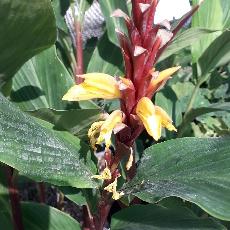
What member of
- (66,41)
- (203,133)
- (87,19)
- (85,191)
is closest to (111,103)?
(66,41)

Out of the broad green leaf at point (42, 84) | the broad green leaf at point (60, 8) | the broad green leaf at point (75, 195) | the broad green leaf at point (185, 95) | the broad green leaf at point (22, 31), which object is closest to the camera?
the broad green leaf at point (22, 31)

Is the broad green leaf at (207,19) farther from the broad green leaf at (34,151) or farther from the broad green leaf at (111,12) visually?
the broad green leaf at (34,151)

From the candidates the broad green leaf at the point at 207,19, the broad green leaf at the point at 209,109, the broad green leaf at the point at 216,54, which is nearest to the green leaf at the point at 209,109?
the broad green leaf at the point at 209,109

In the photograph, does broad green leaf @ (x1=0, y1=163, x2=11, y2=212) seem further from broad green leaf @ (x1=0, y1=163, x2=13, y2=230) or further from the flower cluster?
the flower cluster

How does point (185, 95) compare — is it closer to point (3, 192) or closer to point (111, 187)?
point (3, 192)

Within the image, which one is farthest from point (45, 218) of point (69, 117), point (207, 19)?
point (207, 19)

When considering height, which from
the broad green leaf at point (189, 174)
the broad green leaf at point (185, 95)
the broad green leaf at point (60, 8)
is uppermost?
the broad green leaf at point (60, 8)

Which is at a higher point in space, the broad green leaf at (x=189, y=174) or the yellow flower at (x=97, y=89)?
the yellow flower at (x=97, y=89)

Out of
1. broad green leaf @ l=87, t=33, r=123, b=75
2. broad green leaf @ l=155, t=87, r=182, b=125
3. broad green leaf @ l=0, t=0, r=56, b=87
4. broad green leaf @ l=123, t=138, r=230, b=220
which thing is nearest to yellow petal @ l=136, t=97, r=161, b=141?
broad green leaf @ l=123, t=138, r=230, b=220
